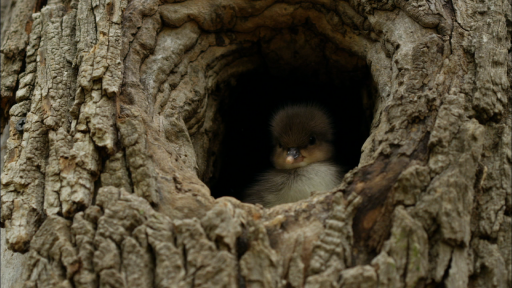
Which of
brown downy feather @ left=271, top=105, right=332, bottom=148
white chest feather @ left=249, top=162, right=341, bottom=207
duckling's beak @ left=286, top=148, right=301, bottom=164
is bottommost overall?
white chest feather @ left=249, top=162, right=341, bottom=207

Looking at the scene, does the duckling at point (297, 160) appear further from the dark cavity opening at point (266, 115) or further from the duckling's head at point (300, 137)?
the dark cavity opening at point (266, 115)

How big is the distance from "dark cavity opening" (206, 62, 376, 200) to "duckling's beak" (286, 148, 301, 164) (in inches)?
19.2

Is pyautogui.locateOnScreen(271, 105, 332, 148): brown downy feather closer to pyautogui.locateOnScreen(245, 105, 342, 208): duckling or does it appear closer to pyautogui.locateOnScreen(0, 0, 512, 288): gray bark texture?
pyautogui.locateOnScreen(245, 105, 342, 208): duckling

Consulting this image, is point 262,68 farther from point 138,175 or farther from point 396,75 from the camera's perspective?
point 138,175

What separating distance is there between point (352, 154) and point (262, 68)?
1340 millimetres

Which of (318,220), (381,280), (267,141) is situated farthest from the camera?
(267,141)

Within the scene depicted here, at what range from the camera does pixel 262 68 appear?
449 centimetres

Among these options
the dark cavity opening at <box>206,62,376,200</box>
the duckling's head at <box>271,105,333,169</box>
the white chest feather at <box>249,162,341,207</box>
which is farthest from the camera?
the dark cavity opening at <box>206,62,376,200</box>

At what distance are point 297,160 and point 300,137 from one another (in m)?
0.21

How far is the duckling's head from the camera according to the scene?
427 cm

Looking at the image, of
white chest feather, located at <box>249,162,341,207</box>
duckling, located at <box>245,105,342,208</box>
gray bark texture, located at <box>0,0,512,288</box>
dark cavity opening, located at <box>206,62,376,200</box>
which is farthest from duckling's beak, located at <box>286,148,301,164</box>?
gray bark texture, located at <box>0,0,512,288</box>

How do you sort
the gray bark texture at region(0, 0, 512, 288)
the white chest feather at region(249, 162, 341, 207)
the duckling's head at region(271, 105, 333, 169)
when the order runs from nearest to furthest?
the gray bark texture at region(0, 0, 512, 288) < the white chest feather at region(249, 162, 341, 207) < the duckling's head at region(271, 105, 333, 169)

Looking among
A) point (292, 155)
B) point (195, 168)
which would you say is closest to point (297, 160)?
point (292, 155)

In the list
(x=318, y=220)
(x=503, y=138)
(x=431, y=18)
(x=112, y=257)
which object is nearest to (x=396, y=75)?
(x=431, y=18)
